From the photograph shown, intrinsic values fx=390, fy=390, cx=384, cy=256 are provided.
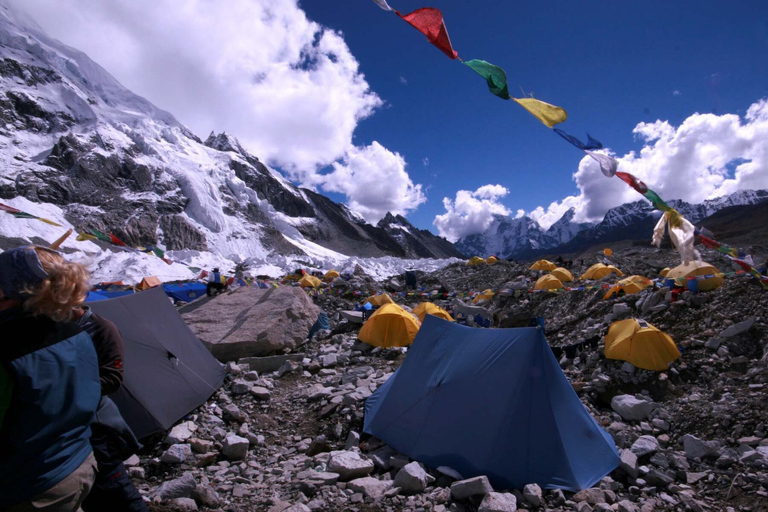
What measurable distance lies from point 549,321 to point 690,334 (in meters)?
6.38

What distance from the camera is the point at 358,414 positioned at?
563 centimetres

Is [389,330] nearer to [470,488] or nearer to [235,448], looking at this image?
[235,448]

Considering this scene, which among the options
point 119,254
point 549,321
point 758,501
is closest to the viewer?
point 758,501

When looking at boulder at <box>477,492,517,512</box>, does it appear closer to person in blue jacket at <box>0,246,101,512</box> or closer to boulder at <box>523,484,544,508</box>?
boulder at <box>523,484,544,508</box>

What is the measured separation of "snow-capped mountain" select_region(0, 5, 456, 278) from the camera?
245 feet

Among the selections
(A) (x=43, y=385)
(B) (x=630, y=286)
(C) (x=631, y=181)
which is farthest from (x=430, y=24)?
(B) (x=630, y=286)

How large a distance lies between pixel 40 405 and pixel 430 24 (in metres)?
4.67

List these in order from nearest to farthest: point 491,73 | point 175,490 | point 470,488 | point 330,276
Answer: point 175,490
point 470,488
point 491,73
point 330,276

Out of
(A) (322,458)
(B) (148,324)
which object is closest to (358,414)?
(A) (322,458)

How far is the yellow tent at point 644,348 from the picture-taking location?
708 cm

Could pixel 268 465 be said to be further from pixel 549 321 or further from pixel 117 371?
pixel 549 321

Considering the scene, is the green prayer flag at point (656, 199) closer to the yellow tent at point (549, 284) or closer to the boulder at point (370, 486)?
the boulder at point (370, 486)

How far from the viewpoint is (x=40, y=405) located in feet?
5.65

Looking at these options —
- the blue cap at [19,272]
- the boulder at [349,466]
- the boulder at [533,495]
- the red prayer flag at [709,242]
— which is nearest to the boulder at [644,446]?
the boulder at [533,495]
